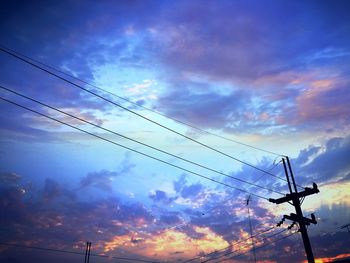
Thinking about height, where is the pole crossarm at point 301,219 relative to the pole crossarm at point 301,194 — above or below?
below

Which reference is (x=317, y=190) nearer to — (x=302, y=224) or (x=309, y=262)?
(x=302, y=224)

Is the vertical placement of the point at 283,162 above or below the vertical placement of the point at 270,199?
above

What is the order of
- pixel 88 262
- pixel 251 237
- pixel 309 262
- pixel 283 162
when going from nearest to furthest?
pixel 309 262
pixel 283 162
pixel 251 237
pixel 88 262

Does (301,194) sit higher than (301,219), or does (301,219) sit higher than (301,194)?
(301,194)

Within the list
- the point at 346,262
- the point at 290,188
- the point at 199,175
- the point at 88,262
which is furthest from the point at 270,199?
the point at 88,262

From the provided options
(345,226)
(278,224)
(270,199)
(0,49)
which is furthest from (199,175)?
(345,226)

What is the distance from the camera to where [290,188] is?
21328mm

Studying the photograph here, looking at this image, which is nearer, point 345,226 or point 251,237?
point 251,237

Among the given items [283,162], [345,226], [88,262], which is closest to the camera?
[283,162]

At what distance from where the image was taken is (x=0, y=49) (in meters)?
10.8

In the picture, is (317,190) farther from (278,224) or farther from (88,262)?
(88,262)

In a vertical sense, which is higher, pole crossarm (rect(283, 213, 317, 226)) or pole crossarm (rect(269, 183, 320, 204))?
pole crossarm (rect(269, 183, 320, 204))

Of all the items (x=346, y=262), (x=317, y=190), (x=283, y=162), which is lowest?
(x=346, y=262)

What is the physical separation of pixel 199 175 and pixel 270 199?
8851 mm
